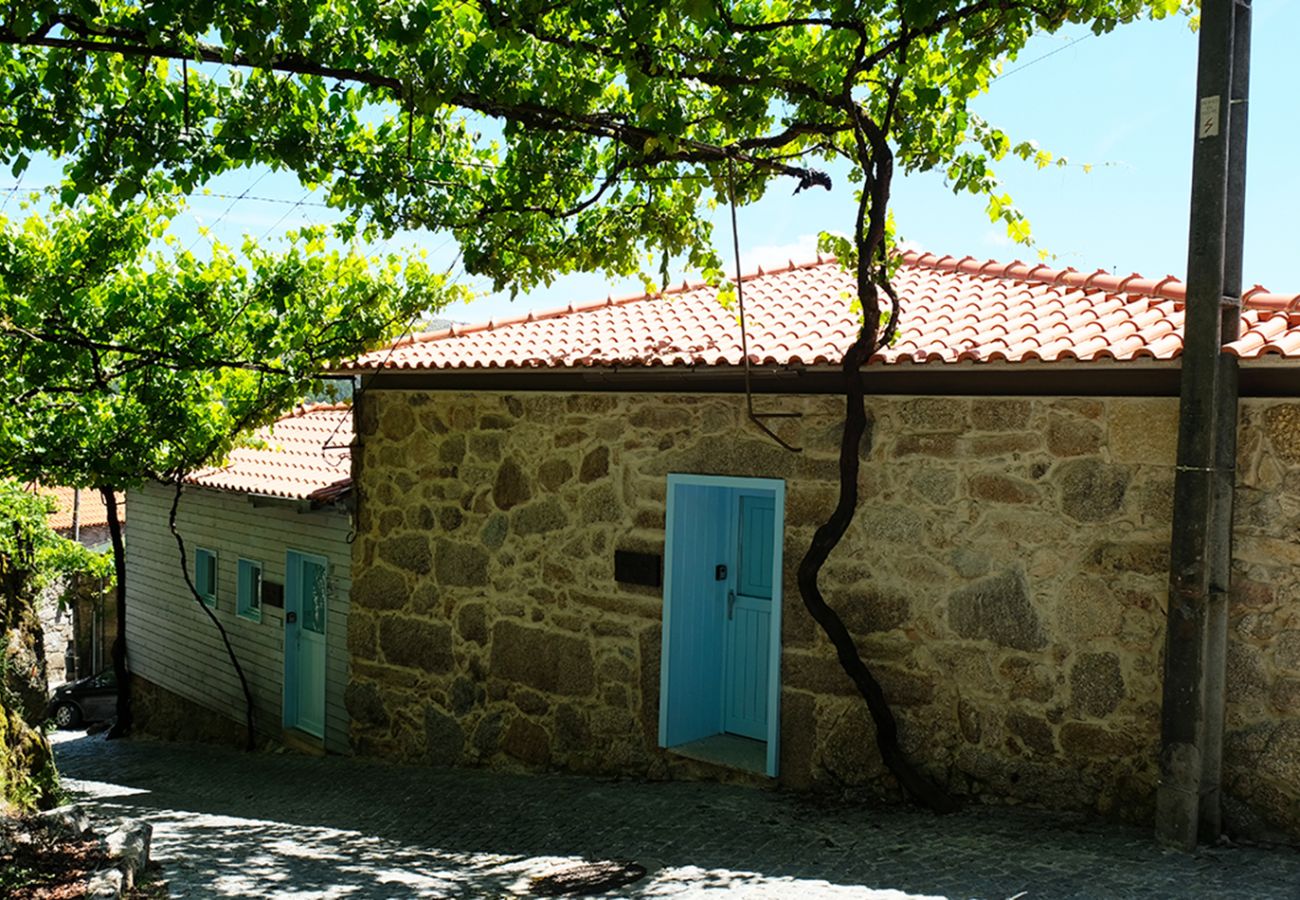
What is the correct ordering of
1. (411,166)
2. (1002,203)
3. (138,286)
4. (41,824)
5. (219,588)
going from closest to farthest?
(41,824), (1002,203), (411,166), (138,286), (219,588)

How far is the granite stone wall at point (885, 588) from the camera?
19.7 feet

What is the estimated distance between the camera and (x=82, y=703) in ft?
61.4

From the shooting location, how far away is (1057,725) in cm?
643

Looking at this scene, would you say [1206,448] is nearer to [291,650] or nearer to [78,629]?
[291,650]

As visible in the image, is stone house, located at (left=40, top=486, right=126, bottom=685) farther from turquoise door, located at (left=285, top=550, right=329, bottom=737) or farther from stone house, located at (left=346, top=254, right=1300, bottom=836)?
stone house, located at (left=346, top=254, right=1300, bottom=836)

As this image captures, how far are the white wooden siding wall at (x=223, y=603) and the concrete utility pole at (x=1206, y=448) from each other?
6974 mm

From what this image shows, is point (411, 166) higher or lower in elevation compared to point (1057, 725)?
higher

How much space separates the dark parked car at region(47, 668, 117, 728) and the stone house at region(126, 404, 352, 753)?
11.0ft

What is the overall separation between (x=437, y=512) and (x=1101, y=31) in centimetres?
578

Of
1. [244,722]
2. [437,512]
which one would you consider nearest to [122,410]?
[244,722]

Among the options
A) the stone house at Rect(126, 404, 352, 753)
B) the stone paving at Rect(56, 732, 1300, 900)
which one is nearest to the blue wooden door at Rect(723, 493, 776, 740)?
the stone paving at Rect(56, 732, 1300, 900)

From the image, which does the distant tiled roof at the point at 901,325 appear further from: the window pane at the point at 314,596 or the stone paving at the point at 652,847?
the window pane at the point at 314,596

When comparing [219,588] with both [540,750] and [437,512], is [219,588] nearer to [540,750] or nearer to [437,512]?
[437,512]

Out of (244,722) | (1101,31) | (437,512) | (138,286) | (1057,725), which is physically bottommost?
(244,722)
